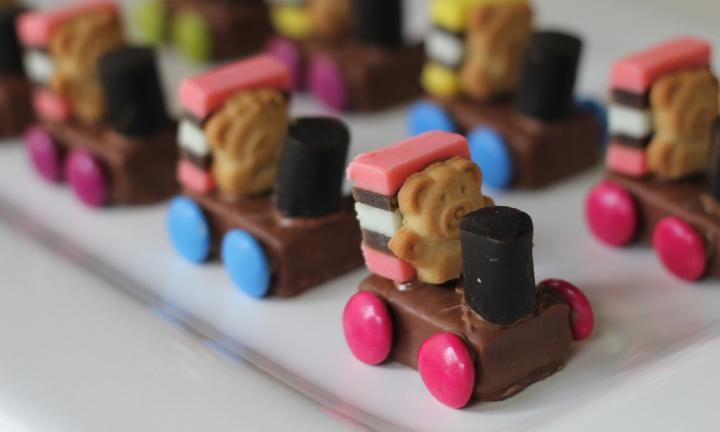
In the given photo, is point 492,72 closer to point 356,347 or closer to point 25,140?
point 356,347

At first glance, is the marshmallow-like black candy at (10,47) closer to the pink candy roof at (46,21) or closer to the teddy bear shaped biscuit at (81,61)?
the pink candy roof at (46,21)

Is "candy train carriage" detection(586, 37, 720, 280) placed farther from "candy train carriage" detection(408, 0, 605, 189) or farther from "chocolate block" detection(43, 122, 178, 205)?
"chocolate block" detection(43, 122, 178, 205)

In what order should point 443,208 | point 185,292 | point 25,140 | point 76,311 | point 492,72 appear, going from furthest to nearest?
point 25,140, point 492,72, point 185,292, point 76,311, point 443,208

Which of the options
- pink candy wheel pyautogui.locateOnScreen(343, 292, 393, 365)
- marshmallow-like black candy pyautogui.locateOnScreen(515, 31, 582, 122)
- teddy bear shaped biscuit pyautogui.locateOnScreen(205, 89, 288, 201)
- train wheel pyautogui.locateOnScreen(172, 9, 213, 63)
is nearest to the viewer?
pink candy wheel pyautogui.locateOnScreen(343, 292, 393, 365)

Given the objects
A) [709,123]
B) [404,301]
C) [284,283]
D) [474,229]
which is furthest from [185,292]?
[709,123]

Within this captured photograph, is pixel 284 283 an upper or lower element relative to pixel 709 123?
lower

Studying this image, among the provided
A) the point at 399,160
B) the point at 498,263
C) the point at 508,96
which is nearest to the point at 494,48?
the point at 508,96

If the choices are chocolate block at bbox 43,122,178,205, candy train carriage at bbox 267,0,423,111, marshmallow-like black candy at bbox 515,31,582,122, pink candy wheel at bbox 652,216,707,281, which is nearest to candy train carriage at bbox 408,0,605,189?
marshmallow-like black candy at bbox 515,31,582,122
